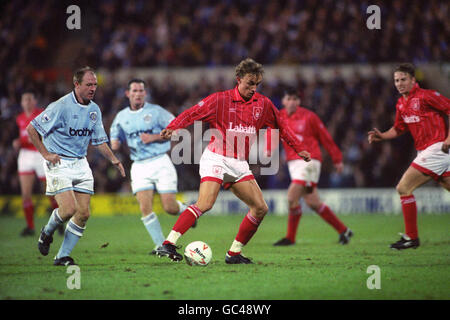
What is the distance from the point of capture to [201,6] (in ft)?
72.2

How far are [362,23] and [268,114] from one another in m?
13.5

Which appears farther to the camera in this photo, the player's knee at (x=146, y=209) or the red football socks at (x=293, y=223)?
the red football socks at (x=293, y=223)

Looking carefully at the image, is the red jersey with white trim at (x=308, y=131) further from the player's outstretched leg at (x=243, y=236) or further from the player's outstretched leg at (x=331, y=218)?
the player's outstretched leg at (x=243, y=236)

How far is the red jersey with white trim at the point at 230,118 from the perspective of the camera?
22.5ft

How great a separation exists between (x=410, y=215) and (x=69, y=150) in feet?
15.5

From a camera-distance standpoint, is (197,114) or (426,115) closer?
(197,114)

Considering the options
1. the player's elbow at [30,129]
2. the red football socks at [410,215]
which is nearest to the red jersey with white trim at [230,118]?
the player's elbow at [30,129]

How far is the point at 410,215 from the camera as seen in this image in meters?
8.45

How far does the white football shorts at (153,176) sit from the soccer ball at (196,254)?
197cm

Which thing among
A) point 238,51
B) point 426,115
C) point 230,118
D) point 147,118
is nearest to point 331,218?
point 426,115

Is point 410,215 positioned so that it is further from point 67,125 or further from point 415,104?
point 67,125

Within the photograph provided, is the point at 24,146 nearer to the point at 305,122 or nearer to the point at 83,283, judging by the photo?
the point at 305,122

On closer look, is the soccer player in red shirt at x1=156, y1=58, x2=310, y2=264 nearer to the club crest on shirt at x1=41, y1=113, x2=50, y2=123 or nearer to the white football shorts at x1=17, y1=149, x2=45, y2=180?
the club crest on shirt at x1=41, y1=113, x2=50, y2=123
